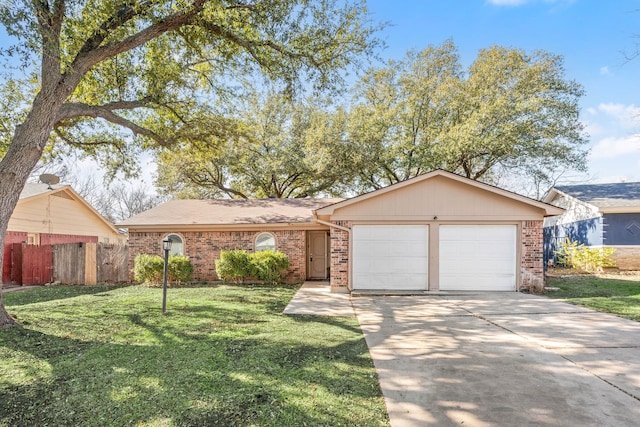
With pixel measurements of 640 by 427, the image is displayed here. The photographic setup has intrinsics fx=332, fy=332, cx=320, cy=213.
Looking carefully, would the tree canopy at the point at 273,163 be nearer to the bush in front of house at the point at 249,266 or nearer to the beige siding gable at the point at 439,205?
the bush in front of house at the point at 249,266

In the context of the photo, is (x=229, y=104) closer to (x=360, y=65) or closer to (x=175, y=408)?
(x=360, y=65)

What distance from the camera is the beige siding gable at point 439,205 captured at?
31.9 ft

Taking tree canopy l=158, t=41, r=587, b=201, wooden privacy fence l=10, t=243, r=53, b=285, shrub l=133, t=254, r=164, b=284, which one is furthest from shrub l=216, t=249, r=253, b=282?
wooden privacy fence l=10, t=243, r=53, b=285

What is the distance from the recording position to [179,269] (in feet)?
38.1

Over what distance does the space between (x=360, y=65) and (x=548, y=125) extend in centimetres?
1198

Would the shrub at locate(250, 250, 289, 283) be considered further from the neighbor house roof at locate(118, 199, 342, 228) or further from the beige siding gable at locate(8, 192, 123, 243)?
the beige siding gable at locate(8, 192, 123, 243)

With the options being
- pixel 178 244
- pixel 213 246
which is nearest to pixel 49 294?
pixel 178 244

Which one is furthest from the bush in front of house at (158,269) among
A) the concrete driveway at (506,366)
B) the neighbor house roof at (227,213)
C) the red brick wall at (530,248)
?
the red brick wall at (530,248)

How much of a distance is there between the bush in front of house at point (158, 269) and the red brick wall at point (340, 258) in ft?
17.7

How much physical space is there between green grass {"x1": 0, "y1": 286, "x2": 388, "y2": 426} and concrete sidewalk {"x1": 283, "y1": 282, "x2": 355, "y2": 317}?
564 mm

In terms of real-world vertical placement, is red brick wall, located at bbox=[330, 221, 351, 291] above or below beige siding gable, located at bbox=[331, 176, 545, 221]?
below

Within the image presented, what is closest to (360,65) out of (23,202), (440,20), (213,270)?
(440,20)

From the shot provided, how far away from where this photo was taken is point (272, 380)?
3.61 m

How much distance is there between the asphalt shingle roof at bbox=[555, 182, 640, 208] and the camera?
45.8ft
